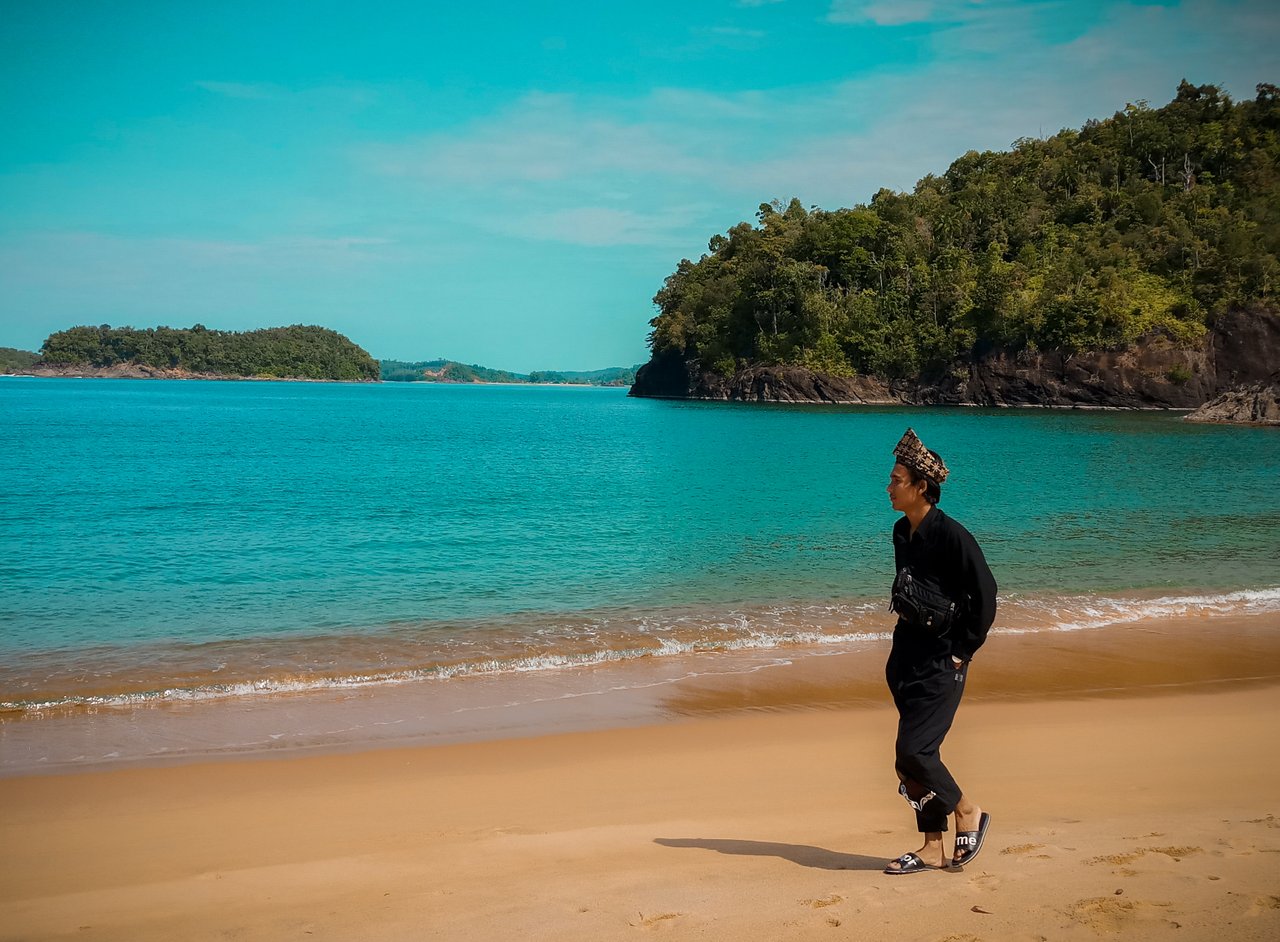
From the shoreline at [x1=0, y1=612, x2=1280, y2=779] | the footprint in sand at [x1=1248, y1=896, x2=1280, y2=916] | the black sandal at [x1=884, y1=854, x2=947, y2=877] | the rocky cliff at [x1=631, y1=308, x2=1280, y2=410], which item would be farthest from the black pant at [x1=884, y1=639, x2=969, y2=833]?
the rocky cliff at [x1=631, y1=308, x2=1280, y2=410]

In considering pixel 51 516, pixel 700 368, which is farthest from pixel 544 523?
pixel 700 368

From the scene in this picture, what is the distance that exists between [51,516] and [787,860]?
24.1 m

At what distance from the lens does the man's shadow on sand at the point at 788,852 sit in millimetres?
5059

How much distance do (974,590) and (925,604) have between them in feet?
0.79

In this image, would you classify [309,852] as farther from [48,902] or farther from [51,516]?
[51,516]

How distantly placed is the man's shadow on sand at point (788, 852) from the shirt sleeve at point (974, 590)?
146 centimetres

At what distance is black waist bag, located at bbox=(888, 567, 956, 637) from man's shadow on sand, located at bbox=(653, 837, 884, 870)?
146 cm

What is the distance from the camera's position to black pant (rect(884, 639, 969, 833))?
15.2 ft

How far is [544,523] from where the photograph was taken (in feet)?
74.6

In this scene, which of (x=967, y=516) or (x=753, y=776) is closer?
(x=753, y=776)

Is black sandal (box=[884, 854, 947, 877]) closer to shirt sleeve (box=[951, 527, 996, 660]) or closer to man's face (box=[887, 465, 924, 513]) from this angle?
shirt sleeve (box=[951, 527, 996, 660])

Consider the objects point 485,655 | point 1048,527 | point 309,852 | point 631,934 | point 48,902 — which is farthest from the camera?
point 1048,527

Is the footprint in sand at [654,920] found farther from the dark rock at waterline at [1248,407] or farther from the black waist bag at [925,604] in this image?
the dark rock at waterline at [1248,407]

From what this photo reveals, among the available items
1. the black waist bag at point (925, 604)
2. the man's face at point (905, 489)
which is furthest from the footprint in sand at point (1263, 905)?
the man's face at point (905, 489)
